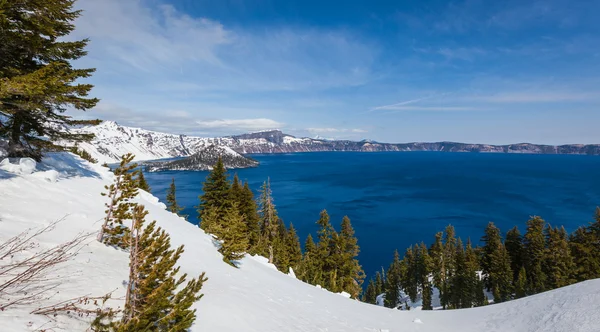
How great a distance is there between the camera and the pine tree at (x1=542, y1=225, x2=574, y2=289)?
122ft

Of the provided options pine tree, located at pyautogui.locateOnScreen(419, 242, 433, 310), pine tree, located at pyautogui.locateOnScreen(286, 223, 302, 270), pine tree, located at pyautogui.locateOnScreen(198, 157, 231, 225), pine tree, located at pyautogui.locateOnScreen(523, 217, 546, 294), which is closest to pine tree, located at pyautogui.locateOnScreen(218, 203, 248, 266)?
pine tree, located at pyautogui.locateOnScreen(198, 157, 231, 225)

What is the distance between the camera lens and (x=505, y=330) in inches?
381

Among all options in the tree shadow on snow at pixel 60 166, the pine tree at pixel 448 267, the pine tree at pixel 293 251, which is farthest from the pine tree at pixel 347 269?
the pine tree at pixel 448 267

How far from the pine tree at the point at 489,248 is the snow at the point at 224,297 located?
41276mm

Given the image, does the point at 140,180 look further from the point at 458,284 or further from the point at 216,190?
the point at 458,284

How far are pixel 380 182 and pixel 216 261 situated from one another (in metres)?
170

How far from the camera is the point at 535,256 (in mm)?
42344

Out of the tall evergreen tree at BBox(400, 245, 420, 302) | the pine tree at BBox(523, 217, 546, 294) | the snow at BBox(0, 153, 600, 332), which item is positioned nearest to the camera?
the snow at BBox(0, 153, 600, 332)

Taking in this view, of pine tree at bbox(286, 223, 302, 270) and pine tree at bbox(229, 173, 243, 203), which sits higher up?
pine tree at bbox(229, 173, 243, 203)

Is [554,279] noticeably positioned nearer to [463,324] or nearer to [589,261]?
[589,261]

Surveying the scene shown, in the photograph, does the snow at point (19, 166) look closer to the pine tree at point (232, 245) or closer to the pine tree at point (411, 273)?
the pine tree at point (232, 245)

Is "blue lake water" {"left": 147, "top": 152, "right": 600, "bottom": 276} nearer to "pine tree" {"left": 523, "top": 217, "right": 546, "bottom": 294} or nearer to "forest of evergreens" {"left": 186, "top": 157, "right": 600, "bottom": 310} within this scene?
"forest of evergreens" {"left": 186, "top": 157, "right": 600, "bottom": 310}

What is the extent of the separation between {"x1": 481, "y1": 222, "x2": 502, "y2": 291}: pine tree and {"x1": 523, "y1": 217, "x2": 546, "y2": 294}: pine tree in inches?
167

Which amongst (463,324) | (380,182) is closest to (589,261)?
(463,324)
